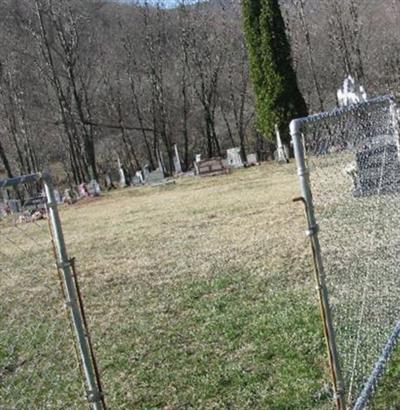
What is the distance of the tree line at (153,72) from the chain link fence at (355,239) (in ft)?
101

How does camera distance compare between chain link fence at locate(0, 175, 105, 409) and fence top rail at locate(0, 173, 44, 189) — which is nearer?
fence top rail at locate(0, 173, 44, 189)

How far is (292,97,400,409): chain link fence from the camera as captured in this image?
3701 millimetres

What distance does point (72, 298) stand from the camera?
11.7ft

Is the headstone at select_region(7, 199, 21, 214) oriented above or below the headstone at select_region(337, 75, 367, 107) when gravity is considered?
below

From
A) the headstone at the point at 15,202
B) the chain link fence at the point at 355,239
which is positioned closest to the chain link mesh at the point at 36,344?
the headstone at the point at 15,202

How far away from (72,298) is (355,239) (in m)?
5.25

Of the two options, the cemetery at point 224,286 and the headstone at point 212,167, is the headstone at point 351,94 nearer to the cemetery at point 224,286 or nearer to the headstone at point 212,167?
the cemetery at point 224,286

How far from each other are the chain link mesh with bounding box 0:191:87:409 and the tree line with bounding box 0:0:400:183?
94.0ft

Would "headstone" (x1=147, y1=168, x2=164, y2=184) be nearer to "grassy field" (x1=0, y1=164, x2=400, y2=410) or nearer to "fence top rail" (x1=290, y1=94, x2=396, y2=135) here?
"grassy field" (x1=0, y1=164, x2=400, y2=410)

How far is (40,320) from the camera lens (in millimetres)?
7832

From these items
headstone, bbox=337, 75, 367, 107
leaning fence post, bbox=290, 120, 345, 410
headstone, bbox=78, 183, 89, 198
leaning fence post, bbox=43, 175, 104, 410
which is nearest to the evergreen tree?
headstone, bbox=337, 75, 367, 107

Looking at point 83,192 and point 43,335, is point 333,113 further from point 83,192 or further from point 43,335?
point 83,192

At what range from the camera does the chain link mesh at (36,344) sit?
543 cm

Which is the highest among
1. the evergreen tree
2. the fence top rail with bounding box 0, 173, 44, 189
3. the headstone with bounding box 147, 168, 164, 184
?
the evergreen tree
